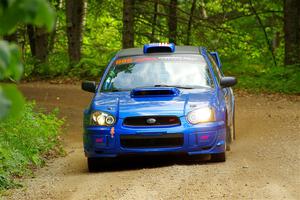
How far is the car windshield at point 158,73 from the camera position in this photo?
32.5 ft

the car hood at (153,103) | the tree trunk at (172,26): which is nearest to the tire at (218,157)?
the car hood at (153,103)

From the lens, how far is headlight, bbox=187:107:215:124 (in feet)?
28.7

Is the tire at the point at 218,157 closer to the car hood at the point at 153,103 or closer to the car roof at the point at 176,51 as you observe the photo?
the car hood at the point at 153,103

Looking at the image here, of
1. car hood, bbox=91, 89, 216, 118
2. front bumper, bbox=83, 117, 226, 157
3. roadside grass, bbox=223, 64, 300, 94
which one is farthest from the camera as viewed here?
roadside grass, bbox=223, 64, 300, 94

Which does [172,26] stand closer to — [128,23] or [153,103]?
[128,23]

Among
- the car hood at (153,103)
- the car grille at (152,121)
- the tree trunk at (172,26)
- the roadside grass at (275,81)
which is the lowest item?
the roadside grass at (275,81)

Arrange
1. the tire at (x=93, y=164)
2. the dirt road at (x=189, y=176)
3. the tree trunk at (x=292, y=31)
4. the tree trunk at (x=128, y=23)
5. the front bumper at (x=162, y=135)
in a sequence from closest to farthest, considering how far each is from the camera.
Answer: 1. the dirt road at (x=189, y=176)
2. the front bumper at (x=162, y=135)
3. the tire at (x=93, y=164)
4. the tree trunk at (x=292, y=31)
5. the tree trunk at (x=128, y=23)

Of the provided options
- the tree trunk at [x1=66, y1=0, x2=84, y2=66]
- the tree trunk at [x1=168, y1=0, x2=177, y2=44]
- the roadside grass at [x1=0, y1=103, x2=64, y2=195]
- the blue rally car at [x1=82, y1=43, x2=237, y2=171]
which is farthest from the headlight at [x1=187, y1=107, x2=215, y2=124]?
the tree trunk at [x1=66, y1=0, x2=84, y2=66]

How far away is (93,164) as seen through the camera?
9164 millimetres

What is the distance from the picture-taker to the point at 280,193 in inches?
267

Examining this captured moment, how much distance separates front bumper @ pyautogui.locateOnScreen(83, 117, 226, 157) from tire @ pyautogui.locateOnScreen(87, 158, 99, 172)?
21 centimetres

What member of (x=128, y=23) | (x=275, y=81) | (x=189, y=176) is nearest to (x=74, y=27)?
(x=128, y=23)

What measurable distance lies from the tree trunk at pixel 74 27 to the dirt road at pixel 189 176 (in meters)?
13.1

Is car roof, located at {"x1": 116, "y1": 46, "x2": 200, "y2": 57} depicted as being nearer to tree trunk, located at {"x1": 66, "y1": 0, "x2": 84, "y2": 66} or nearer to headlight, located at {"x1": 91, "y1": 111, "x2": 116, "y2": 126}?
headlight, located at {"x1": 91, "y1": 111, "x2": 116, "y2": 126}
